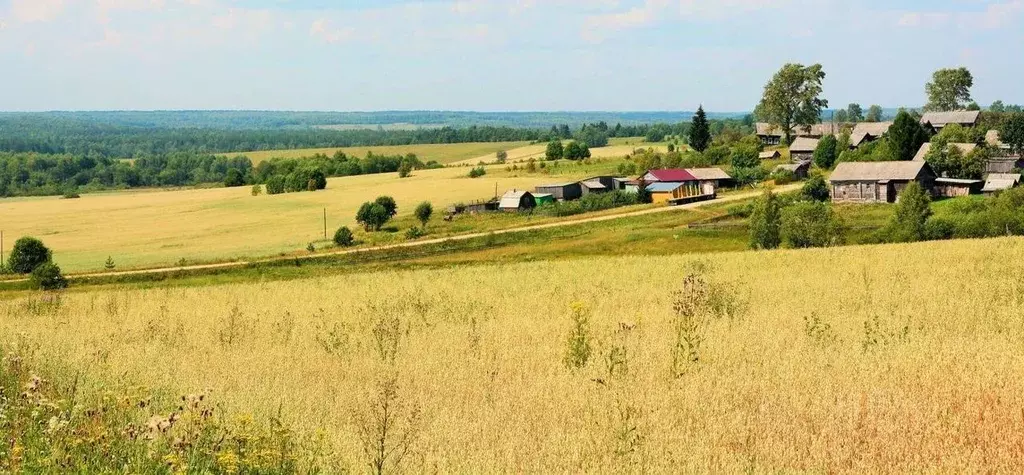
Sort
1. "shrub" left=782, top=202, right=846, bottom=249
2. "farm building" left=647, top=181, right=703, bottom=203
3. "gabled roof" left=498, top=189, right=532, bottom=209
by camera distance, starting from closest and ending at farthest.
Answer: "shrub" left=782, top=202, right=846, bottom=249, "farm building" left=647, top=181, right=703, bottom=203, "gabled roof" left=498, top=189, right=532, bottom=209

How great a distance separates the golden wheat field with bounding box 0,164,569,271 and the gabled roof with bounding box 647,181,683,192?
17.2 m

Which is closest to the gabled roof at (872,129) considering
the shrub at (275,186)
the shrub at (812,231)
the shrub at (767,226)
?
the shrub at (767,226)

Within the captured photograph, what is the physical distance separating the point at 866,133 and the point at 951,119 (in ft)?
39.3

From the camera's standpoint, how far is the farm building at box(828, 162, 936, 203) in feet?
246

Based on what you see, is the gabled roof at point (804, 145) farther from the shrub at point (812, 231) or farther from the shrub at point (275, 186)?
the shrub at point (275, 186)

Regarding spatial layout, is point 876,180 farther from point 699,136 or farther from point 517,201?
point 699,136

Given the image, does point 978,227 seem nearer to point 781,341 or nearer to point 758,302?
point 758,302

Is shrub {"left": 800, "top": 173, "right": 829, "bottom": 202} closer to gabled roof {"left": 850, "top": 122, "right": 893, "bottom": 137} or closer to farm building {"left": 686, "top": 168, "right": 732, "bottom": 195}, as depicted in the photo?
farm building {"left": 686, "top": 168, "right": 732, "bottom": 195}

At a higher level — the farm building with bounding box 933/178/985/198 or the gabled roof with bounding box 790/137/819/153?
the gabled roof with bounding box 790/137/819/153

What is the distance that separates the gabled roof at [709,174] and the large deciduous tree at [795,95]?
16.8 metres

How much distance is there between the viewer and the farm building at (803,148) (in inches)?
4099

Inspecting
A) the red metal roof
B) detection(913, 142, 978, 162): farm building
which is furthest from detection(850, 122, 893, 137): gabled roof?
the red metal roof

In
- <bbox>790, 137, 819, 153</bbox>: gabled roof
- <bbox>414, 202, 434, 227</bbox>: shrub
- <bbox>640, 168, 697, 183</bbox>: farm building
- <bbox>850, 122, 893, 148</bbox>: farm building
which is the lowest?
<bbox>414, 202, 434, 227</bbox>: shrub

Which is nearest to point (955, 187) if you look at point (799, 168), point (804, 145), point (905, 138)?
point (905, 138)
